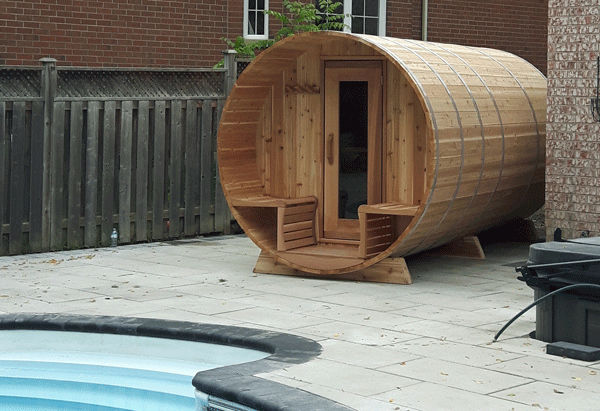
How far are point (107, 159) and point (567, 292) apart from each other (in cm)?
602

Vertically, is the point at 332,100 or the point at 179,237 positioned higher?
the point at 332,100

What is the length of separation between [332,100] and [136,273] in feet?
8.25

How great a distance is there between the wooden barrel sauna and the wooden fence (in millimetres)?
1750

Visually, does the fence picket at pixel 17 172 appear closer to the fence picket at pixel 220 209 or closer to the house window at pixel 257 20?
the fence picket at pixel 220 209

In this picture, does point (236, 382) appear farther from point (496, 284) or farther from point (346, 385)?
point (496, 284)

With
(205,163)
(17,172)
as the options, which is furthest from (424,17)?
(17,172)

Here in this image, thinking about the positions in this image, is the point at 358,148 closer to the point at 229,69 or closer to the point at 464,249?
the point at 464,249

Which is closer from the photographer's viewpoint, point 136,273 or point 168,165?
point 136,273

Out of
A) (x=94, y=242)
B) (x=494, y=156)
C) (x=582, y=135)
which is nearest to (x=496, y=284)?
(x=494, y=156)

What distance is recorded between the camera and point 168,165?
38.0 feet

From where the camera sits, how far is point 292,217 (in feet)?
31.5

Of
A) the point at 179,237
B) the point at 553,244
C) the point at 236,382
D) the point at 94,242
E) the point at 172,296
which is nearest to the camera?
the point at 236,382

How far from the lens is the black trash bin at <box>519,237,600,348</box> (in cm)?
616

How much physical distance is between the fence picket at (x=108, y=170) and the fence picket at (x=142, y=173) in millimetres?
309
